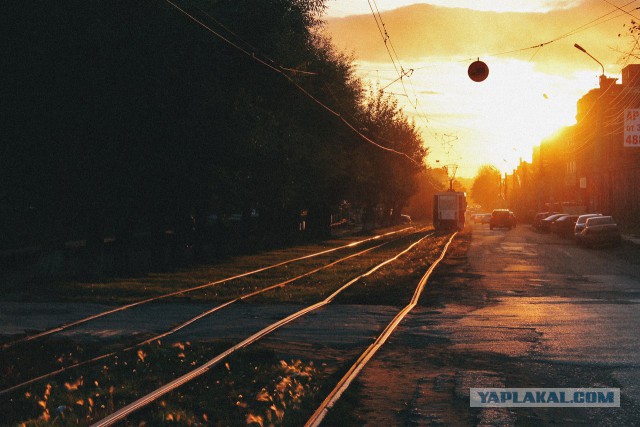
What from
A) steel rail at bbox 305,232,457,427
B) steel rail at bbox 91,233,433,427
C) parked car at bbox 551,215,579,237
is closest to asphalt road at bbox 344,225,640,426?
steel rail at bbox 305,232,457,427

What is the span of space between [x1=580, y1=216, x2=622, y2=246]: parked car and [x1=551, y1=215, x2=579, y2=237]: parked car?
13578 mm

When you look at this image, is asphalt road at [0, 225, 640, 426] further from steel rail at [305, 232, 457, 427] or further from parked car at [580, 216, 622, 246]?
parked car at [580, 216, 622, 246]

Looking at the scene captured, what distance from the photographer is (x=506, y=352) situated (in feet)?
36.7

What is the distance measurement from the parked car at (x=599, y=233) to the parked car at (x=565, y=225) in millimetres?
13578

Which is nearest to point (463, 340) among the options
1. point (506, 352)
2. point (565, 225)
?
point (506, 352)

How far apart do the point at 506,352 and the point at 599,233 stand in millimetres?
33780

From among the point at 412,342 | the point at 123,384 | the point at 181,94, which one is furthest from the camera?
the point at 181,94

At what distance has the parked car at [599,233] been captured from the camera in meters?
43.1

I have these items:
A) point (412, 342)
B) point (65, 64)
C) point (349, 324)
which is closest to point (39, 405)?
point (412, 342)

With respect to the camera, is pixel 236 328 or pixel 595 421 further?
Result: pixel 236 328

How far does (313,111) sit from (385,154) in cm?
2822

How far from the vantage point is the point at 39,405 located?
790 cm

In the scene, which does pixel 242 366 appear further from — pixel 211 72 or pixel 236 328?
pixel 211 72

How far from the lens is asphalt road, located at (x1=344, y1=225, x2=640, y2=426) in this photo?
778 centimetres
